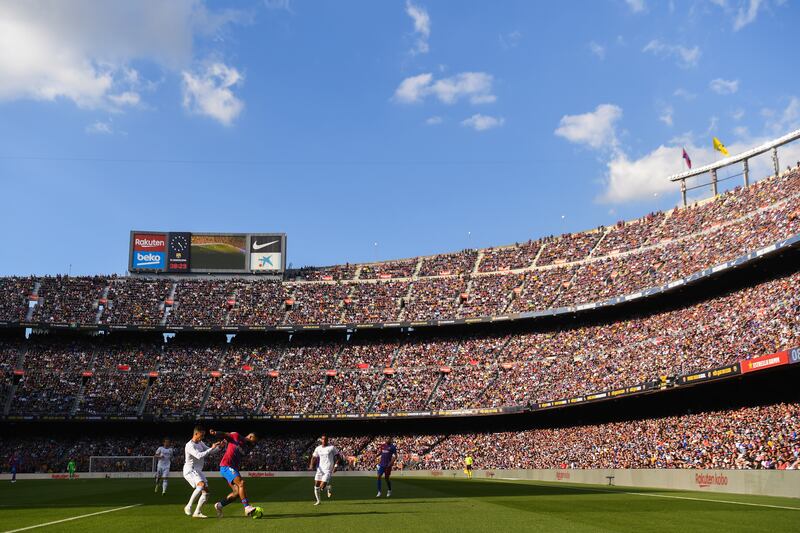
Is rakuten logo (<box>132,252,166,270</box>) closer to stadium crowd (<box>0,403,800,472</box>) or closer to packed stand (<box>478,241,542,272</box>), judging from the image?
stadium crowd (<box>0,403,800,472</box>)

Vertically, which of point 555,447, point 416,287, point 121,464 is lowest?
point 121,464

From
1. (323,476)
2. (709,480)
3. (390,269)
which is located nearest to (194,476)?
(323,476)

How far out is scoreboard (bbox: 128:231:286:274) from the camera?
8069cm

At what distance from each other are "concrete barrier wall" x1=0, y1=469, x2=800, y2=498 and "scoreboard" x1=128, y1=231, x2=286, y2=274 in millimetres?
27567

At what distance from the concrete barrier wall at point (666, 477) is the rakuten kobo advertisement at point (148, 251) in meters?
27.5

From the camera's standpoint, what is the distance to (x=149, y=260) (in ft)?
265

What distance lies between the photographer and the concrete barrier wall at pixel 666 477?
87.1 ft

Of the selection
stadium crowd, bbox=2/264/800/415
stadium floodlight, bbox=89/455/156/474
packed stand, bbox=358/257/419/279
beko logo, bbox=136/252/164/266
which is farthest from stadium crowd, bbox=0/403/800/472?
beko logo, bbox=136/252/164/266

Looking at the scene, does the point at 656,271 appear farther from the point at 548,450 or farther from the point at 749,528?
the point at 749,528

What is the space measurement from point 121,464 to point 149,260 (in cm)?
2756

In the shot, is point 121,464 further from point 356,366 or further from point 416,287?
point 416,287

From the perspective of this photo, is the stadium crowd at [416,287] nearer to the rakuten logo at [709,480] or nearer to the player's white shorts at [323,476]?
the rakuten logo at [709,480]

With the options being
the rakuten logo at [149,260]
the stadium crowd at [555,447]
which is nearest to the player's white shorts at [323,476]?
Result: the stadium crowd at [555,447]

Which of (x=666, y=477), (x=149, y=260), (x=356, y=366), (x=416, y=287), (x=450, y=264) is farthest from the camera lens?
(x=149, y=260)
